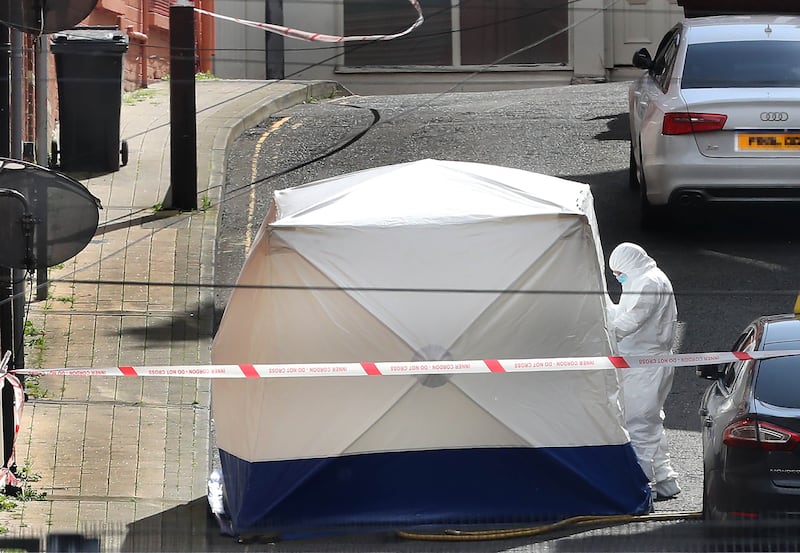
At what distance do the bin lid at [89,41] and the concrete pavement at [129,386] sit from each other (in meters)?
1.37

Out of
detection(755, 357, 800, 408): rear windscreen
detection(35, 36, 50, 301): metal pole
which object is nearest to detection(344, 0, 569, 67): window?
detection(35, 36, 50, 301): metal pole

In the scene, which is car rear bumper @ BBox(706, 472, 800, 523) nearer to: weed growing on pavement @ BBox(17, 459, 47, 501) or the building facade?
weed growing on pavement @ BBox(17, 459, 47, 501)

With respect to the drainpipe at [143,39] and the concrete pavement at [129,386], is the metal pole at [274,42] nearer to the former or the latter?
the drainpipe at [143,39]

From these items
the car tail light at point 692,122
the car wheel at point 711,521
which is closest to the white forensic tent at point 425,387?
the car wheel at point 711,521

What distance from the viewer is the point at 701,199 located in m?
11.8

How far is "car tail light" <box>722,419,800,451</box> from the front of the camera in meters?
6.76

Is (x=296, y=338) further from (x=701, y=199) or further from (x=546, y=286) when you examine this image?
(x=701, y=199)

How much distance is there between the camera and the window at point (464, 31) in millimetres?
23984

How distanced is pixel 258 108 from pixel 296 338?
10.3 metres

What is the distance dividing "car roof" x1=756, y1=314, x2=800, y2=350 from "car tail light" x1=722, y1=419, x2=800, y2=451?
0.66 meters

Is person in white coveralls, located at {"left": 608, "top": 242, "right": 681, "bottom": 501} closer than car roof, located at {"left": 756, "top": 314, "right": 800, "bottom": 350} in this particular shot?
No

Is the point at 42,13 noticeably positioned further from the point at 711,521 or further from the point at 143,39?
the point at 143,39

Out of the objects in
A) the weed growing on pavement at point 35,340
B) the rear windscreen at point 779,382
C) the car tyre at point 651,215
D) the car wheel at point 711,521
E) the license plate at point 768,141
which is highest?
the license plate at point 768,141

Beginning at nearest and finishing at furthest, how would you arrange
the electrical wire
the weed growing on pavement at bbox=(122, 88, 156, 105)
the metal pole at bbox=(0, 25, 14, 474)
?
the electrical wire, the metal pole at bbox=(0, 25, 14, 474), the weed growing on pavement at bbox=(122, 88, 156, 105)
